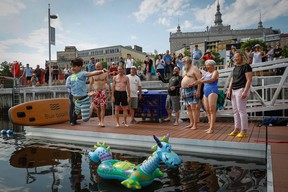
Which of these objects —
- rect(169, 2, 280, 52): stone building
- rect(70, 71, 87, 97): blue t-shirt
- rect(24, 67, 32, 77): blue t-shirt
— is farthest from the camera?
rect(169, 2, 280, 52): stone building

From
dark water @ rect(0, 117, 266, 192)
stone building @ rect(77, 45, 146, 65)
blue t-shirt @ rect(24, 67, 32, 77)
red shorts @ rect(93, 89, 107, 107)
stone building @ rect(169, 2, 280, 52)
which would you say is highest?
stone building @ rect(169, 2, 280, 52)

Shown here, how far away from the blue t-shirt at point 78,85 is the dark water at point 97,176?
148 cm

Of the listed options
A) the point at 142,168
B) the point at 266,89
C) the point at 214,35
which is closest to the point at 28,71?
the point at 266,89

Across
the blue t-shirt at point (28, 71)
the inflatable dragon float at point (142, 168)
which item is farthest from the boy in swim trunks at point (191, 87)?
the blue t-shirt at point (28, 71)

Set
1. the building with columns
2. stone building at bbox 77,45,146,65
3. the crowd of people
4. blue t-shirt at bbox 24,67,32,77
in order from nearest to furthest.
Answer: the crowd of people, blue t-shirt at bbox 24,67,32,77, stone building at bbox 77,45,146,65, the building with columns

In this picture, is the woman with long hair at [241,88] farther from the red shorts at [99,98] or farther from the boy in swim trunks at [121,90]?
the red shorts at [99,98]

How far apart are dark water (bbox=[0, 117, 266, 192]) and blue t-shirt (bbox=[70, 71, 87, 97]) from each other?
148 centimetres

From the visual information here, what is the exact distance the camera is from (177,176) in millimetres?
3771

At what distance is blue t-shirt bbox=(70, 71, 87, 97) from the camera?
20.5ft

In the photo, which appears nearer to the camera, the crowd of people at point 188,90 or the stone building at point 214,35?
the crowd of people at point 188,90

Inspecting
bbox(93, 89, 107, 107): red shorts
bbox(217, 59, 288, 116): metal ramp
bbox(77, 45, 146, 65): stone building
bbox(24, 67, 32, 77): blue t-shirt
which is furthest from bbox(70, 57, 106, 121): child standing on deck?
bbox(77, 45, 146, 65): stone building

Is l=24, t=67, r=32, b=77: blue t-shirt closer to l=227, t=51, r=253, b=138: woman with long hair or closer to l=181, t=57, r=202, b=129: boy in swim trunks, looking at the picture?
l=181, t=57, r=202, b=129: boy in swim trunks

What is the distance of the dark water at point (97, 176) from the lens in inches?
133

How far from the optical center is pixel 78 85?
6.30 meters
